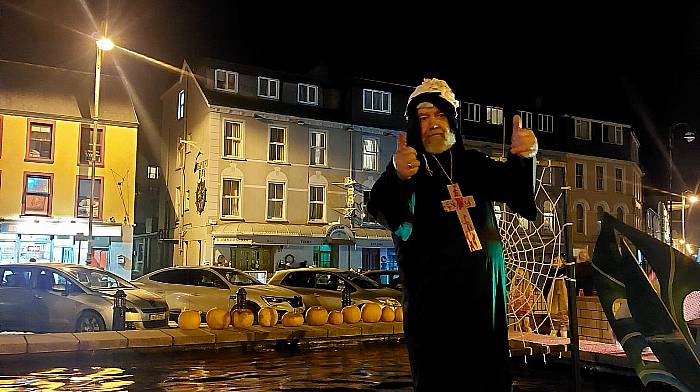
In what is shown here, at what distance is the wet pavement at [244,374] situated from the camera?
9.15 m

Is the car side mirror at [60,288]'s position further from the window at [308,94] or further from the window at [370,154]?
the window at [370,154]

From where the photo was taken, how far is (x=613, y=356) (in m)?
9.84

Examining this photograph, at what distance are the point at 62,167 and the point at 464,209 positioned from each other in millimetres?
34095

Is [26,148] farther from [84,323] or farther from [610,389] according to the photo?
[610,389]

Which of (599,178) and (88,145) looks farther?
(599,178)

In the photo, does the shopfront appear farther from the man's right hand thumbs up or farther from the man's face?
the man's right hand thumbs up

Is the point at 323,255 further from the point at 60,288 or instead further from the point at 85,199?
the point at 60,288

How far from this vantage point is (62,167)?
113 ft

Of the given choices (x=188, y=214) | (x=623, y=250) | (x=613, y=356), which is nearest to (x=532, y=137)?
(x=623, y=250)

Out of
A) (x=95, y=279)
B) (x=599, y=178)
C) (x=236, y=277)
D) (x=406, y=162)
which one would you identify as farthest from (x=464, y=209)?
(x=599, y=178)

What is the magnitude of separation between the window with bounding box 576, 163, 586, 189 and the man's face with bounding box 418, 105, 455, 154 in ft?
159

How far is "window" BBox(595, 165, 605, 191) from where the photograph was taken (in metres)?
50.6

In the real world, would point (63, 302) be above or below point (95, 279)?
below

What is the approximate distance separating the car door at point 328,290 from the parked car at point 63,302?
4589mm
